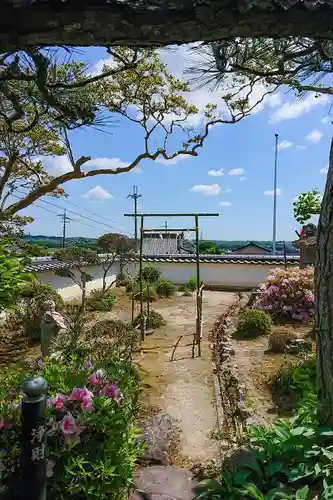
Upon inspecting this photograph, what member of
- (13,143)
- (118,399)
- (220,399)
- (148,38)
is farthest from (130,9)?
(13,143)

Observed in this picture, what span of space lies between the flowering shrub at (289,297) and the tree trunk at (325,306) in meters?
5.40

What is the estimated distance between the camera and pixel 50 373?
7.48 feet

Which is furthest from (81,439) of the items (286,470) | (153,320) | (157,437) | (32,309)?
(153,320)

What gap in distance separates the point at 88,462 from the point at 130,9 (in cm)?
184

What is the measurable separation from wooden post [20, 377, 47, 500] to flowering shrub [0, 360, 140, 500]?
0.51 ft

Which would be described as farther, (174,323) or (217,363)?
(174,323)

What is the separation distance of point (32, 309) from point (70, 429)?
5.42m

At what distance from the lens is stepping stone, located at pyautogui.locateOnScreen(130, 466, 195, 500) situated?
7.44ft

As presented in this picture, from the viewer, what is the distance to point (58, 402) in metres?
1.93

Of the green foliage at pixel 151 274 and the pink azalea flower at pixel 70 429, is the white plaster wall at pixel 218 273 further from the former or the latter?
the pink azalea flower at pixel 70 429

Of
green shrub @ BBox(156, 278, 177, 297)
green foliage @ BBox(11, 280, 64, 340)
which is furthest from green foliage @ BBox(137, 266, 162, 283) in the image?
green foliage @ BBox(11, 280, 64, 340)

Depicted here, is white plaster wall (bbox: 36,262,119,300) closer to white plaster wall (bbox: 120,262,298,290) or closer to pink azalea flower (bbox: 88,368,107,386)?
white plaster wall (bbox: 120,262,298,290)

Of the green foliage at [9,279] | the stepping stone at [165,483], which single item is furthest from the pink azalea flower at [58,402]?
the green foliage at [9,279]

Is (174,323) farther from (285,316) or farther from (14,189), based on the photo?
(14,189)
